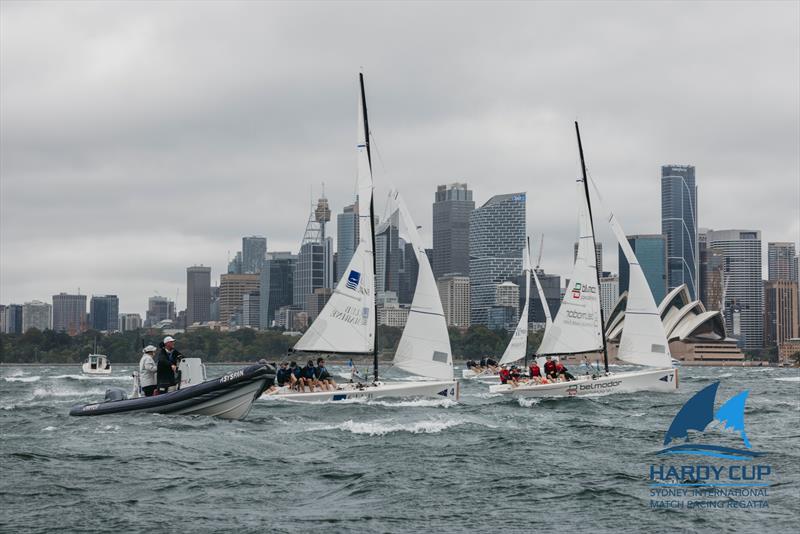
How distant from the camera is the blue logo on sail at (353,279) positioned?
38.9 metres

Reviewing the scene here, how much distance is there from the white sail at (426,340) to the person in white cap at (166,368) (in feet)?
36.1

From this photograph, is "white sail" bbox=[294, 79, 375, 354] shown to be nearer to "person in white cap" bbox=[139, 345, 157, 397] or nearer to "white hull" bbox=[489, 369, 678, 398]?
"white hull" bbox=[489, 369, 678, 398]

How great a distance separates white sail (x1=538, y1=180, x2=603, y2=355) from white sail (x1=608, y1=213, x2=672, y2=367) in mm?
1417

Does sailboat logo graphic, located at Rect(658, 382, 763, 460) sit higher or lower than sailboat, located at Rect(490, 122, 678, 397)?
lower

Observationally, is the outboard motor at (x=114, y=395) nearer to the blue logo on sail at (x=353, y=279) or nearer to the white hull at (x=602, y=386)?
the blue logo on sail at (x=353, y=279)

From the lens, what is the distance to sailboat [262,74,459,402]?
121 feet

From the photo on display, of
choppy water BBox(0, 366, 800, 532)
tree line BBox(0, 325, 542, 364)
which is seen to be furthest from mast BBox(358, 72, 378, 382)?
tree line BBox(0, 325, 542, 364)

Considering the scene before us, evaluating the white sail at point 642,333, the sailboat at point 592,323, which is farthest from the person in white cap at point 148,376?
the white sail at point 642,333

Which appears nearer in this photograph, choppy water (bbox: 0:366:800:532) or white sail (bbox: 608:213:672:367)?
choppy water (bbox: 0:366:800:532)

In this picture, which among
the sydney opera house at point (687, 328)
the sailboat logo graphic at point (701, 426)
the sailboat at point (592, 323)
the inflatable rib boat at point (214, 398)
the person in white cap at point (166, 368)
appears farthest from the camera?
the sydney opera house at point (687, 328)

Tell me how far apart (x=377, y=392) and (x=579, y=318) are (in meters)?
14.5

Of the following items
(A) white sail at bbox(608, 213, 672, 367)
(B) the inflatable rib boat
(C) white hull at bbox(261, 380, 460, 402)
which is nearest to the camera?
(B) the inflatable rib boat

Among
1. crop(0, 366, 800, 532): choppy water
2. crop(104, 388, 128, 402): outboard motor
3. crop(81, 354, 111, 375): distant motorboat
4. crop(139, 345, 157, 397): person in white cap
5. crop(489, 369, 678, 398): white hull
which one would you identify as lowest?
crop(81, 354, 111, 375): distant motorboat

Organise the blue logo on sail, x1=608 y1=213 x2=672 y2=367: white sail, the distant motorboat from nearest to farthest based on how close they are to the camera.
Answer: the blue logo on sail < x1=608 y1=213 x2=672 y2=367: white sail < the distant motorboat
